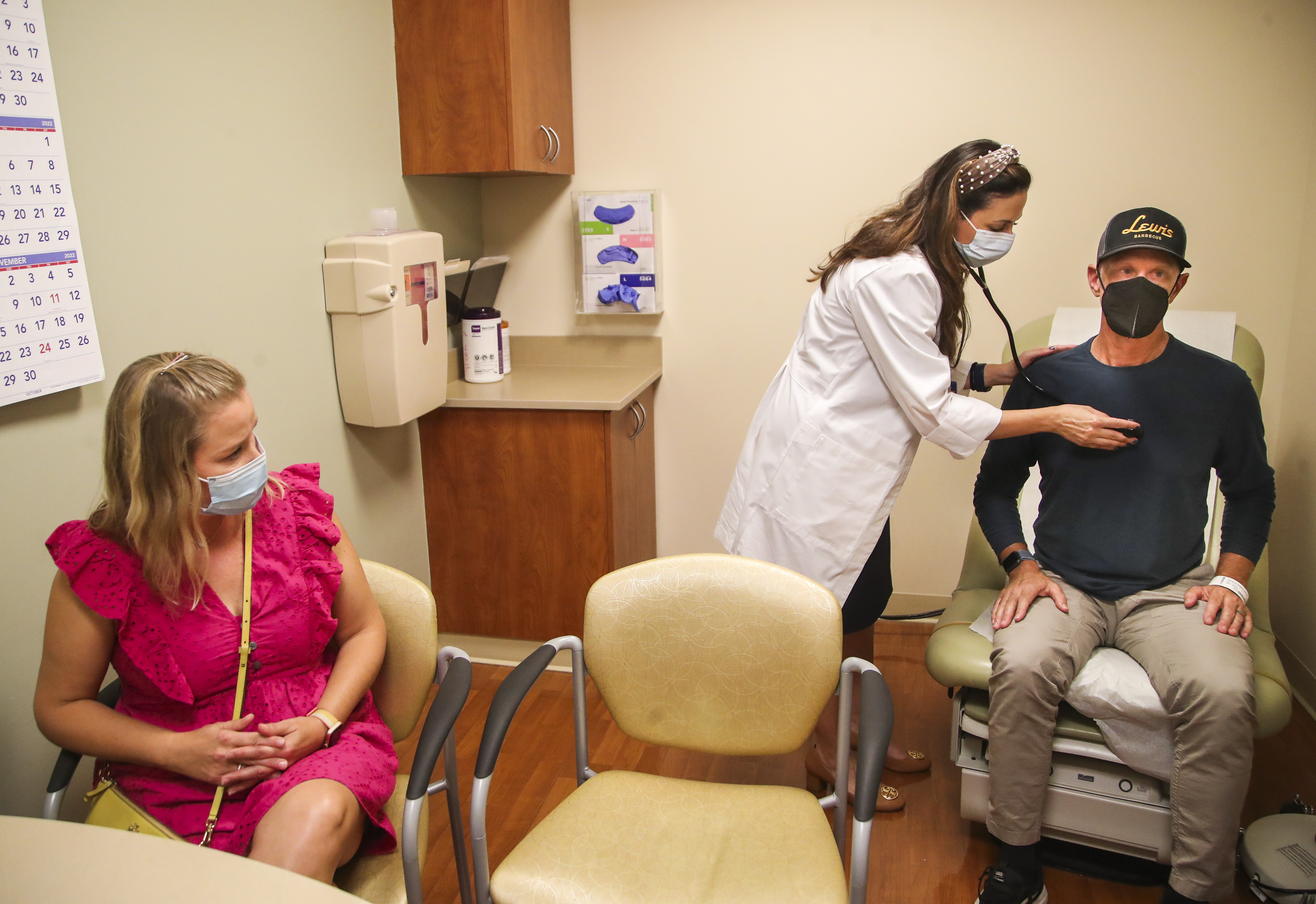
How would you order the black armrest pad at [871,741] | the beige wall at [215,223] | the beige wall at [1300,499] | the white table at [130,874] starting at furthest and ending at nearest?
the beige wall at [1300,499] < the beige wall at [215,223] < the black armrest pad at [871,741] < the white table at [130,874]

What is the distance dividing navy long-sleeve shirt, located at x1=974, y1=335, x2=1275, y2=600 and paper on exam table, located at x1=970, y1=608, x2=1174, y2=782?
0.19 meters

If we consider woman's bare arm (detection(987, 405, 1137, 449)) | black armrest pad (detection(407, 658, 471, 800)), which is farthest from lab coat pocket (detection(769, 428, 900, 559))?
black armrest pad (detection(407, 658, 471, 800))

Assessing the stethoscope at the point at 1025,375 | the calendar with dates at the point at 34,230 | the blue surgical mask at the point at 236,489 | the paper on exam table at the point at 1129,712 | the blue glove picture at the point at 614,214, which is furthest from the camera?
the blue glove picture at the point at 614,214

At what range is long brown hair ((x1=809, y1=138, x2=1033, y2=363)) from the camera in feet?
5.51

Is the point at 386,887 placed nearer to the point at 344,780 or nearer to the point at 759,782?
the point at 344,780

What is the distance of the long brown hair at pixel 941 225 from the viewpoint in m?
1.68

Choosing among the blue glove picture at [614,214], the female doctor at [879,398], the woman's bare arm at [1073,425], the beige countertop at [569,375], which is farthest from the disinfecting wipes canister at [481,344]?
the woman's bare arm at [1073,425]

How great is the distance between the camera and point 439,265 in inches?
94.8

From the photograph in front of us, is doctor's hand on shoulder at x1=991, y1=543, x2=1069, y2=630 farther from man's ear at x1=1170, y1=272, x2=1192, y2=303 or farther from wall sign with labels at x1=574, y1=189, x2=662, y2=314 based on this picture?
wall sign with labels at x1=574, y1=189, x2=662, y2=314

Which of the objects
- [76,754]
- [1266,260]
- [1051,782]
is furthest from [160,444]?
[1266,260]

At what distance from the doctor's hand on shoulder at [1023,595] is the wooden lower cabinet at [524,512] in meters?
1.08

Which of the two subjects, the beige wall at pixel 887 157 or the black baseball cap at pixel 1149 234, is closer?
the black baseball cap at pixel 1149 234

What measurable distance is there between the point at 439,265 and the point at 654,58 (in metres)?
0.96

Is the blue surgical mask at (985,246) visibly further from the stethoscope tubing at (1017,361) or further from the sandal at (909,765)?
the sandal at (909,765)
